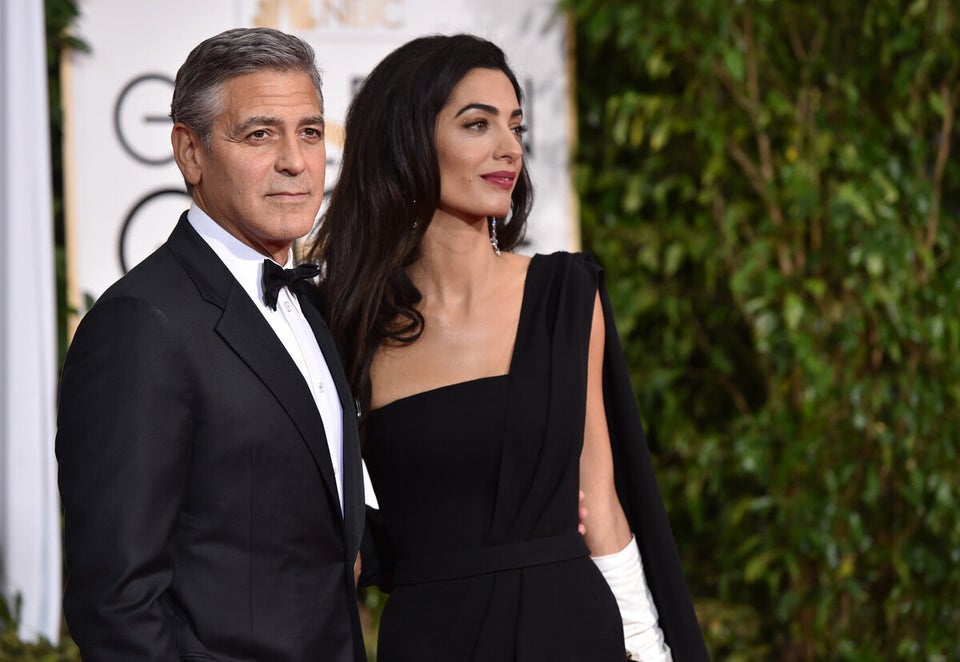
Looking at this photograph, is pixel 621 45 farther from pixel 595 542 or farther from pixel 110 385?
pixel 110 385

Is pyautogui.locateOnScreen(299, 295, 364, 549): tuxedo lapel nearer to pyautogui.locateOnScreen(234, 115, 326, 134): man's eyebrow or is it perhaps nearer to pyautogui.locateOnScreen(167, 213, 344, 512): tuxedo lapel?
pyautogui.locateOnScreen(167, 213, 344, 512): tuxedo lapel

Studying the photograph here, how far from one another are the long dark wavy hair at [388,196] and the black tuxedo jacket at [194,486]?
22.2 inches

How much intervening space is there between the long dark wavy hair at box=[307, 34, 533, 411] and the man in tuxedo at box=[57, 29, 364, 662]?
1.47ft

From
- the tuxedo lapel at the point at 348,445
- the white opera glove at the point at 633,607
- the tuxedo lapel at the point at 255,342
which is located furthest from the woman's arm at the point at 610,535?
the tuxedo lapel at the point at 255,342

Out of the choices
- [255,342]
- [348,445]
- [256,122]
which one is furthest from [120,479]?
[256,122]

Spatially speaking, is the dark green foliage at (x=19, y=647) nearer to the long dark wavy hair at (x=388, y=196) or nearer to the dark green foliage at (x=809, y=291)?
the long dark wavy hair at (x=388, y=196)

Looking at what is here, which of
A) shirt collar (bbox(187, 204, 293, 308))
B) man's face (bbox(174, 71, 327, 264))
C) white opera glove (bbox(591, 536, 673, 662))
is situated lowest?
white opera glove (bbox(591, 536, 673, 662))

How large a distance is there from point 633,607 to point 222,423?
2.91ft

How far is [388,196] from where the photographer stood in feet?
6.68

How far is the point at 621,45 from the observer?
12.0 ft

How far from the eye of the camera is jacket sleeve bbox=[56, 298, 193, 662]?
1.22 meters

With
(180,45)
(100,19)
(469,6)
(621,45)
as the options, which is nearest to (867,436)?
(621,45)

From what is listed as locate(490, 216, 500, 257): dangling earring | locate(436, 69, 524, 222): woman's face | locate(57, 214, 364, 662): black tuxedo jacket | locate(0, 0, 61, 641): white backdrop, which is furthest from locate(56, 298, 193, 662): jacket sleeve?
locate(0, 0, 61, 641): white backdrop

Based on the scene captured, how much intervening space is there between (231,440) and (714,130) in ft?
8.51
